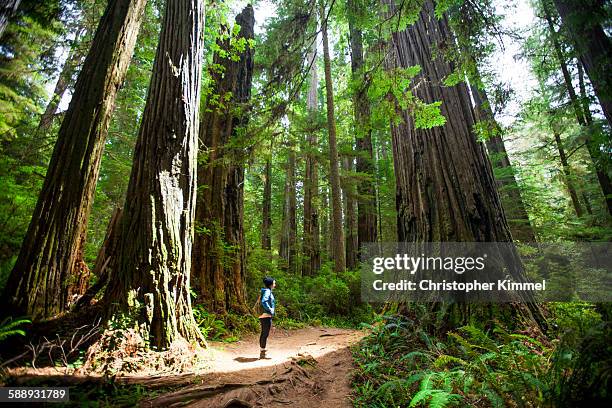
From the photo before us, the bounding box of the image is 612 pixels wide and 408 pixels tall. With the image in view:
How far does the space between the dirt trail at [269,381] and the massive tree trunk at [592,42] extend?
17.4 ft

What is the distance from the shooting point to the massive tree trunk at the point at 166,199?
358 centimetres

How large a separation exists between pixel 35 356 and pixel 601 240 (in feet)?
46.6

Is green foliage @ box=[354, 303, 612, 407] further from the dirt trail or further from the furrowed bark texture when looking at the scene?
the furrowed bark texture

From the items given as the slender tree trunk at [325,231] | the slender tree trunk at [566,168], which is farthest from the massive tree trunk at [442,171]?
the slender tree trunk at [325,231]

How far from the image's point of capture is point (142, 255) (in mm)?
3650

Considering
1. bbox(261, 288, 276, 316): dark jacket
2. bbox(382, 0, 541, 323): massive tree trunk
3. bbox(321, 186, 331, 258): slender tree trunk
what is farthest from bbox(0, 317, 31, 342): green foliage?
bbox(321, 186, 331, 258): slender tree trunk

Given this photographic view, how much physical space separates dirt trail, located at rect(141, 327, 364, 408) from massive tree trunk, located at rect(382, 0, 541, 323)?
1973 millimetres

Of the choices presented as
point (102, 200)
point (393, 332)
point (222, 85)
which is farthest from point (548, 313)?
point (102, 200)

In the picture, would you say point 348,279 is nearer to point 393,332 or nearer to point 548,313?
point 393,332

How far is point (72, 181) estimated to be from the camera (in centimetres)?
390

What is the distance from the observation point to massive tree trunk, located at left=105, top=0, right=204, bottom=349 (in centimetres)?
358

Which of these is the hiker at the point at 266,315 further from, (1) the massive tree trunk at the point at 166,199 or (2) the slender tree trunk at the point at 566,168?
(2) the slender tree trunk at the point at 566,168

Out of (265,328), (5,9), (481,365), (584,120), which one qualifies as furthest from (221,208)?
(584,120)

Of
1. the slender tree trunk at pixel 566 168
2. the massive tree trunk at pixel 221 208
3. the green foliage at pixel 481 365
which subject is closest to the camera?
the green foliage at pixel 481 365
